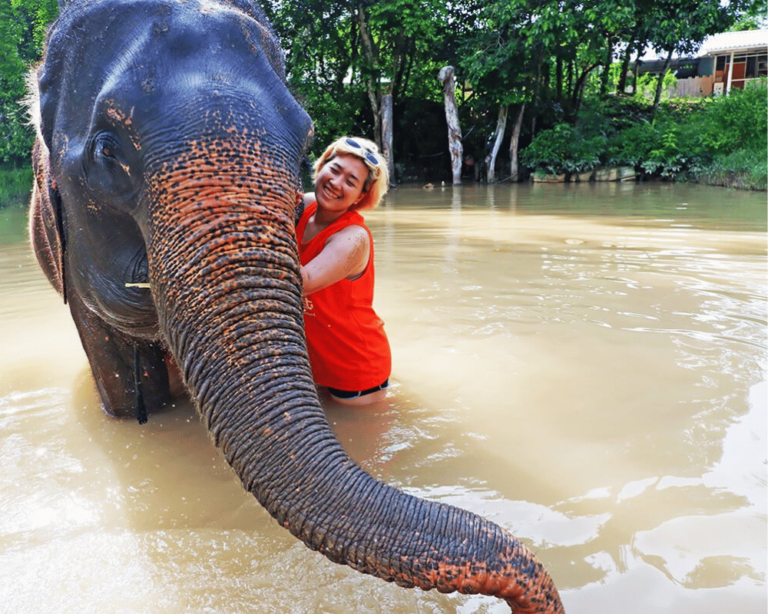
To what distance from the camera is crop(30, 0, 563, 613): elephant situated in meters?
1.54

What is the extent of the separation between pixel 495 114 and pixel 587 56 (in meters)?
3.92

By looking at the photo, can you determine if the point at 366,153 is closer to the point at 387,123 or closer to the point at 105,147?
the point at 105,147

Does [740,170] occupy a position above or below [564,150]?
below

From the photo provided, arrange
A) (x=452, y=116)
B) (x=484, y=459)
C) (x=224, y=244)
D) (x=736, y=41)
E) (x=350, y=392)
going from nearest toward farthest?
(x=224, y=244) < (x=484, y=459) < (x=350, y=392) < (x=452, y=116) < (x=736, y=41)

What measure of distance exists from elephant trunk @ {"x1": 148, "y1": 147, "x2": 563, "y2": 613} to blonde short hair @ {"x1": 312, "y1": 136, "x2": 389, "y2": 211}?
995 mm

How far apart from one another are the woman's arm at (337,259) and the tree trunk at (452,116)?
54.3 ft

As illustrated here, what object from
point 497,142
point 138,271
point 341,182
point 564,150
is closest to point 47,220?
point 138,271

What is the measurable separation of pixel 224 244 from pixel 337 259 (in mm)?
1135

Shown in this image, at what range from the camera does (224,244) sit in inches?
70.6

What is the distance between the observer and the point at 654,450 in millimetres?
2836

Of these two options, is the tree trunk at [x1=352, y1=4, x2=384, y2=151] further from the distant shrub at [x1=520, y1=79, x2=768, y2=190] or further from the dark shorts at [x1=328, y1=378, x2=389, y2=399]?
the dark shorts at [x1=328, y1=378, x2=389, y2=399]

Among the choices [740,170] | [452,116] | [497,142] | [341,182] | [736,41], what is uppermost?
[736,41]

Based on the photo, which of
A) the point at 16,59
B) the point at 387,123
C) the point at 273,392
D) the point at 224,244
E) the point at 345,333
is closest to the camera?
the point at 273,392

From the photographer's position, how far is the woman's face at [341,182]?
3020 mm
